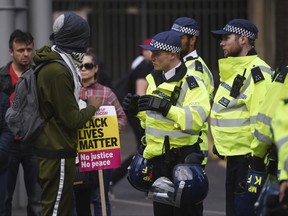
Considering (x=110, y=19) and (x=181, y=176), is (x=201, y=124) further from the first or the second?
(x=110, y=19)

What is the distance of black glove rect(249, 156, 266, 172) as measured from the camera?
7551mm

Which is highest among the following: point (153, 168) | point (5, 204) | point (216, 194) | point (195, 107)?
point (195, 107)

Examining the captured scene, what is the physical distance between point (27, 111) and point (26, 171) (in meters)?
2.08

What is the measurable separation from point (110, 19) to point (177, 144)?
9.68 metres

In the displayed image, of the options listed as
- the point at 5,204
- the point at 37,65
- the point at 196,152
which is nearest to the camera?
the point at 37,65

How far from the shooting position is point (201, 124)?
26.3 feet

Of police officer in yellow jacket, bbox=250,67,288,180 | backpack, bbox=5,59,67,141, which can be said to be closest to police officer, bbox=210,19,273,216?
police officer in yellow jacket, bbox=250,67,288,180

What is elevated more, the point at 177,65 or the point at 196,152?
the point at 177,65

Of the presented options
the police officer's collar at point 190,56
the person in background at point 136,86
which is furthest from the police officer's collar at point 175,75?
the person in background at point 136,86

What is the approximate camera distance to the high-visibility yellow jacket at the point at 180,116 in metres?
7.96

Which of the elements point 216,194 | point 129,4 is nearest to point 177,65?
point 216,194

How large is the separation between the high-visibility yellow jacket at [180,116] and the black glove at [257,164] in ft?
1.97

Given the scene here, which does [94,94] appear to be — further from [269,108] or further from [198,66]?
[269,108]

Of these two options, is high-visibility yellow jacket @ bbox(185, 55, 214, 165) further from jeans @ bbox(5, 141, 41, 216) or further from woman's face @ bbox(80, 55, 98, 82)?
jeans @ bbox(5, 141, 41, 216)
